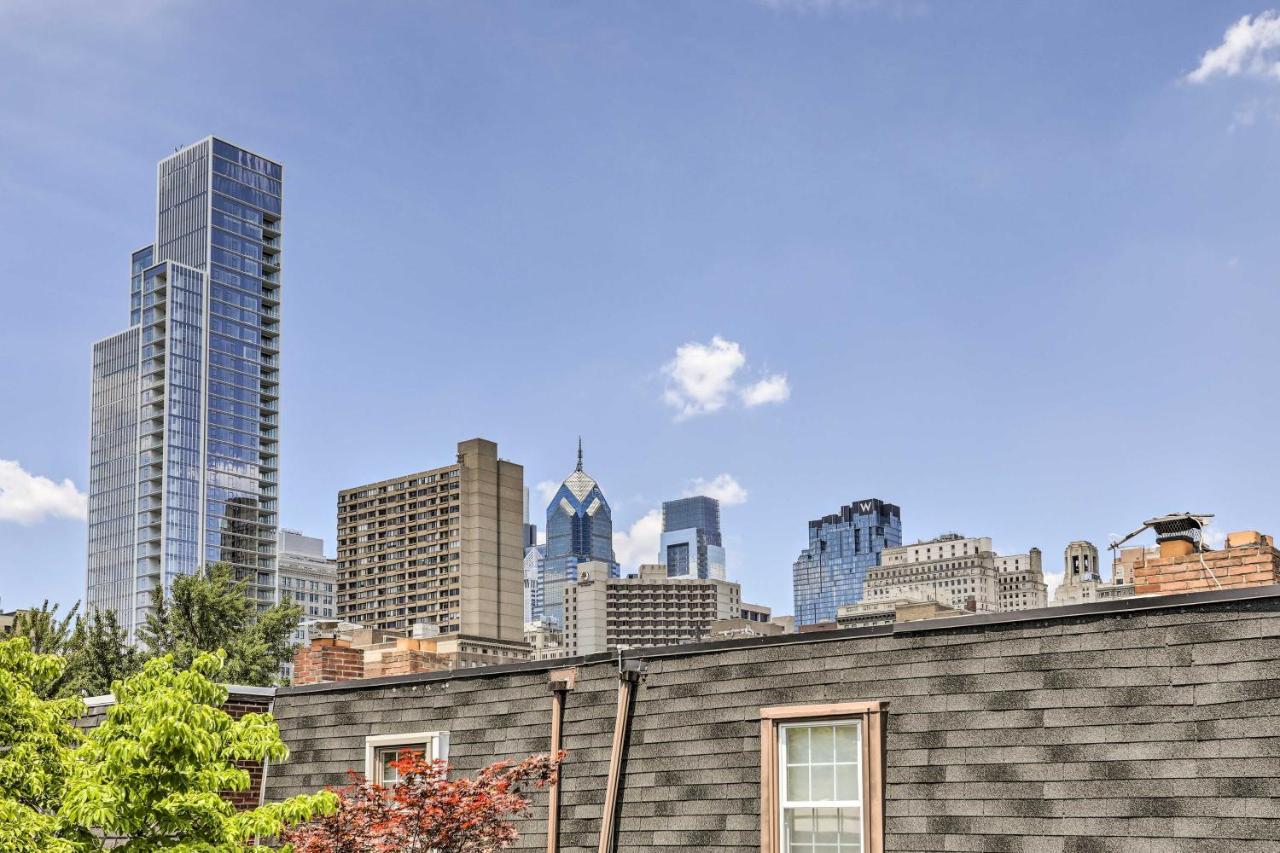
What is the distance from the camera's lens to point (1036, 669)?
1066cm

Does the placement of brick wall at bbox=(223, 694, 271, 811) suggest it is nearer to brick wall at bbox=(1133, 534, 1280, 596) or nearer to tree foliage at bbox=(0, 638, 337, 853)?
tree foliage at bbox=(0, 638, 337, 853)

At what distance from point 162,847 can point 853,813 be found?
5645 mm

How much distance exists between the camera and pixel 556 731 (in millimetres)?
13695

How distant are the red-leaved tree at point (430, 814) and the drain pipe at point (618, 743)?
23.6 inches

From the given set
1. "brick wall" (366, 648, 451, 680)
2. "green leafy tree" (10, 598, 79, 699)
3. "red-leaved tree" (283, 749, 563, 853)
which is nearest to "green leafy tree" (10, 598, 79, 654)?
"green leafy tree" (10, 598, 79, 699)

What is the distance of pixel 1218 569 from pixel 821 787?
A: 379 cm

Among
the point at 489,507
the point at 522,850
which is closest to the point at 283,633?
the point at 522,850

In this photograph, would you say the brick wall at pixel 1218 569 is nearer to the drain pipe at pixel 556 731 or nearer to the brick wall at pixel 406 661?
the drain pipe at pixel 556 731

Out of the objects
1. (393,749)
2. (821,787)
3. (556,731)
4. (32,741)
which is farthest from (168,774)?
(821,787)

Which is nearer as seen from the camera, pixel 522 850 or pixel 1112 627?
pixel 1112 627

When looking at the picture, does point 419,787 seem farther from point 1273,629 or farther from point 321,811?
point 1273,629

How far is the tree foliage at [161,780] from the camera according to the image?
10.9 m

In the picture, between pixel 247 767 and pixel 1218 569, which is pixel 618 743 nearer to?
pixel 1218 569

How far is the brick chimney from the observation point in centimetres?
1956
